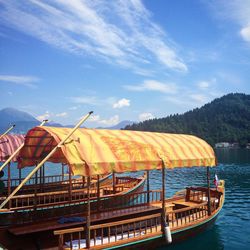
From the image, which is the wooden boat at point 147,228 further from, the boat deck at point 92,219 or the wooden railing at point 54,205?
the wooden railing at point 54,205

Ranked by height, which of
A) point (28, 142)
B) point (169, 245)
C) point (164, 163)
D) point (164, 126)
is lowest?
point (169, 245)

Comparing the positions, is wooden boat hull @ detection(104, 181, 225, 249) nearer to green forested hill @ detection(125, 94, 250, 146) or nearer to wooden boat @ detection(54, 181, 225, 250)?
wooden boat @ detection(54, 181, 225, 250)

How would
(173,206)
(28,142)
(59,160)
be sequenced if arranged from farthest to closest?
1. (173,206)
2. (59,160)
3. (28,142)

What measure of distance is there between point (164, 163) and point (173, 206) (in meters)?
5.52

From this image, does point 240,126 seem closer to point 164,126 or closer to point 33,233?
point 164,126

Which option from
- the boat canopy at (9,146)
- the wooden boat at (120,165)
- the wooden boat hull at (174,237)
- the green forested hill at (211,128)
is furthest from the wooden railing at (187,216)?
the green forested hill at (211,128)

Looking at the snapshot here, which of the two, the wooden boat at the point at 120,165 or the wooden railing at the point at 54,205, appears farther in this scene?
the wooden railing at the point at 54,205

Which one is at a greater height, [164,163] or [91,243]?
[164,163]

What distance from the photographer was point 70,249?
1023cm

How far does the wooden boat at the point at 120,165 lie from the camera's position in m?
10.5

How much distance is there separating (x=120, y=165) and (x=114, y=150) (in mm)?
707

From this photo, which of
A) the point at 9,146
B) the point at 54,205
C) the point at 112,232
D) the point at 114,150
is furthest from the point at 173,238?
the point at 9,146

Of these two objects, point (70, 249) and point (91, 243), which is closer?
point (70, 249)

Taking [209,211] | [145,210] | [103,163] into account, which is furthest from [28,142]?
[209,211]
